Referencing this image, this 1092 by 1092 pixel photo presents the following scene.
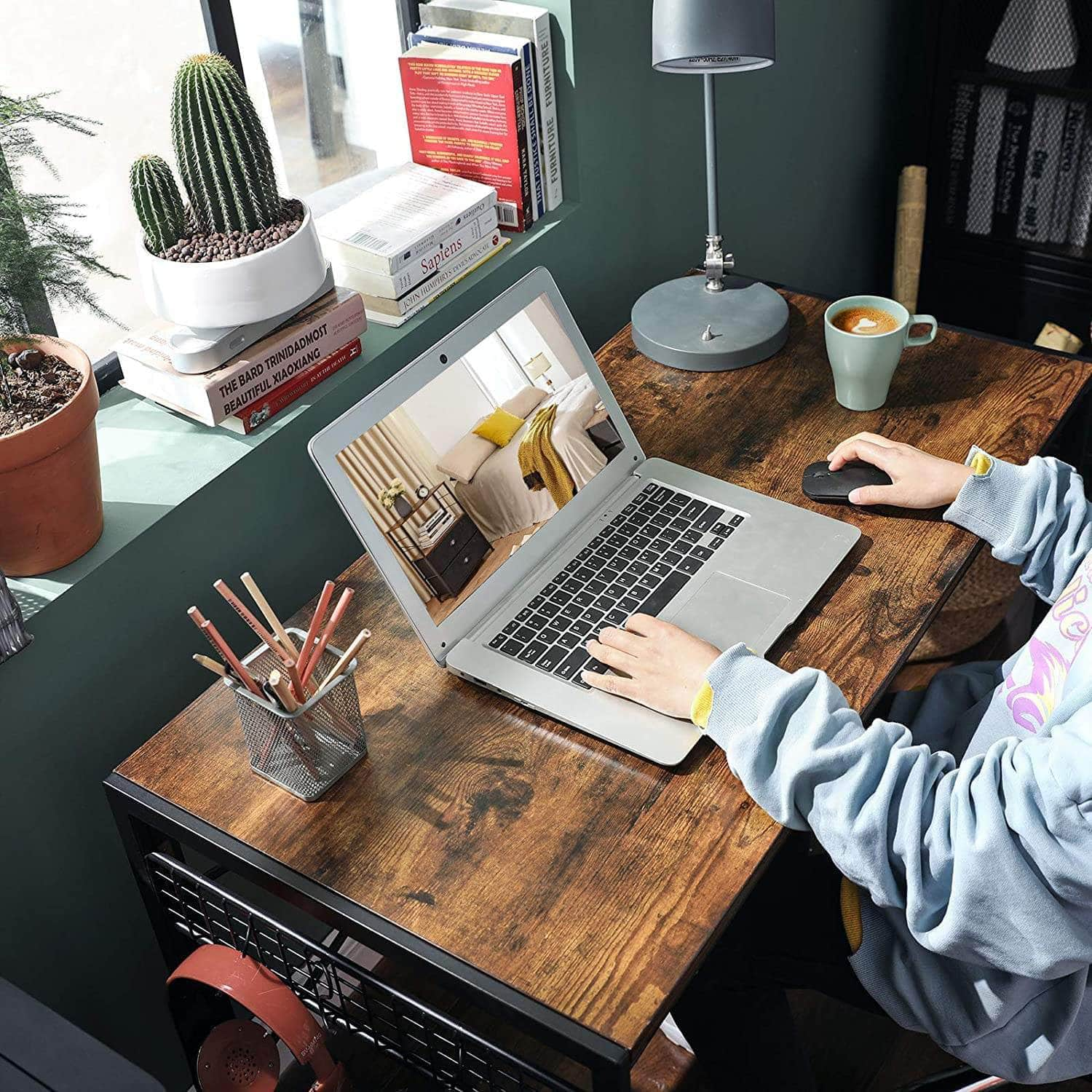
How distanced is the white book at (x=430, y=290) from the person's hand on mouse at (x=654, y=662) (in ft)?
1.77

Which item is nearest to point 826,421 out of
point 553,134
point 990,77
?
point 553,134

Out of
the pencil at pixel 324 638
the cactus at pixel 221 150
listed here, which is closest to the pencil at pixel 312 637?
the pencil at pixel 324 638

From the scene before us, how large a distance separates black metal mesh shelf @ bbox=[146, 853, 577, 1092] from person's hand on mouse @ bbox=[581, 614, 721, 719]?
0.31 m

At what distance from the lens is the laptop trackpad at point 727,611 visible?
116 cm

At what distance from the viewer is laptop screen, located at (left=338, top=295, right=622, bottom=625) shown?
1147 mm

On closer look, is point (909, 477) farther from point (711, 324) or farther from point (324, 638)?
point (324, 638)

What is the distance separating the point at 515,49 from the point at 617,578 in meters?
0.72

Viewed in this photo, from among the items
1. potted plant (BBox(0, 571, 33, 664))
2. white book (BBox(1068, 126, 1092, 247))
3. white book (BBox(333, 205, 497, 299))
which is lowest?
white book (BBox(1068, 126, 1092, 247))

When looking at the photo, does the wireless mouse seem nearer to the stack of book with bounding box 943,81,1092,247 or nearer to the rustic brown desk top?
the rustic brown desk top

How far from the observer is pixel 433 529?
3.85ft

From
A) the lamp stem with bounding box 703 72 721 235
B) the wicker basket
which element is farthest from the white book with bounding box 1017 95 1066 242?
the lamp stem with bounding box 703 72 721 235

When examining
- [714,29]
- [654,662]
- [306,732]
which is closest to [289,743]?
[306,732]

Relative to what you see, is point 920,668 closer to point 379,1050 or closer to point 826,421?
point 826,421

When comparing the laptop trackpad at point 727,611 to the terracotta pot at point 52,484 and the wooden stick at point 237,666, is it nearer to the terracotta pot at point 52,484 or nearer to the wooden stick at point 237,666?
the wooden stick at point 237,666
